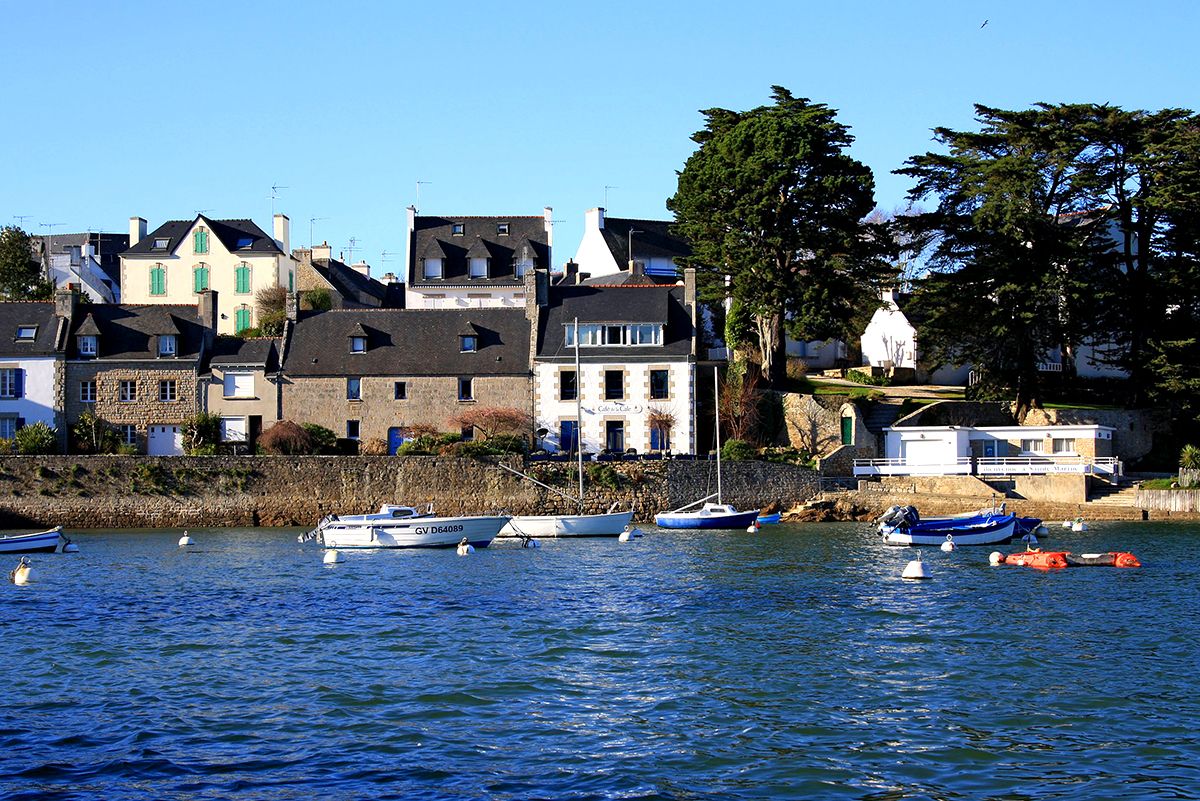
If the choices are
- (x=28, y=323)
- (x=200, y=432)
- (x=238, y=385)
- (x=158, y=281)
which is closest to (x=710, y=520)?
(x=200, y=432)

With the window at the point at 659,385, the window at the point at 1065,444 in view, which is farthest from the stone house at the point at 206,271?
the window at the point at 1065,444

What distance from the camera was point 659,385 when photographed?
5697cm

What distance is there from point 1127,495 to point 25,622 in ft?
133

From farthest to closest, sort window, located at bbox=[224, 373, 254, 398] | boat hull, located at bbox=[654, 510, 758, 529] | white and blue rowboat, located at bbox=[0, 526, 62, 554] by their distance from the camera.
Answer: window, located at bbox=[224, 373, 254, 398]
boat hull, located at bbox=[654, 510, 758, 529]
white and blue rowboat, located at bbox=[0, 526, 62, 554]

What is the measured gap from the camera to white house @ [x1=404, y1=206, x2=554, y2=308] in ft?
235

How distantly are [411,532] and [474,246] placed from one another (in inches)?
1201

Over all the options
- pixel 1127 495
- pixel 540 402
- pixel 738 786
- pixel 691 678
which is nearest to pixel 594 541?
pixel 540 402

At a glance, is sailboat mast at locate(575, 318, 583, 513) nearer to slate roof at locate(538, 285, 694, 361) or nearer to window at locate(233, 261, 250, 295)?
slate roof at locate(538, 285, 694, 361)

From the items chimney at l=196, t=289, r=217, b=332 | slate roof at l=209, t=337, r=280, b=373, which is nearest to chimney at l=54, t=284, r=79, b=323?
chimney at l=196, t=289, r=217, b=332

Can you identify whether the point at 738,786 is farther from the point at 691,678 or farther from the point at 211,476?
the point at 211,476

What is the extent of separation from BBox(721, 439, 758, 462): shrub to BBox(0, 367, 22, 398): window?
29898 mm

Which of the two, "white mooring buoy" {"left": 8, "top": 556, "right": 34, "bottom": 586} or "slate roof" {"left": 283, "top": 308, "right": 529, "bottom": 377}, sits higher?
"slate roof" {"left": 283, "top": 308, "right": 529, "bottom": 377}

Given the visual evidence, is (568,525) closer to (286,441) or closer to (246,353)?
(286,441)

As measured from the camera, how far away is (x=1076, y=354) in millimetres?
68188
